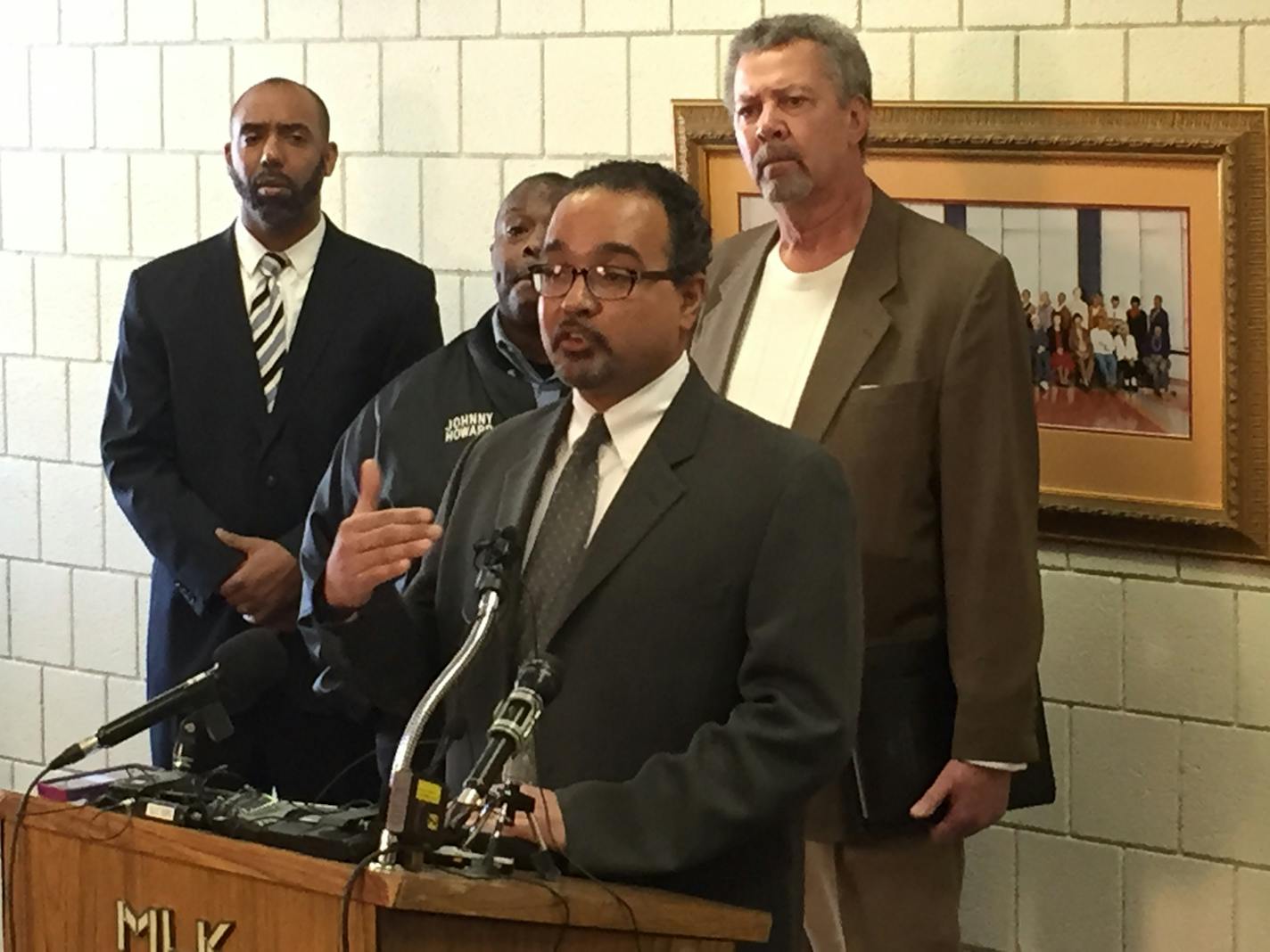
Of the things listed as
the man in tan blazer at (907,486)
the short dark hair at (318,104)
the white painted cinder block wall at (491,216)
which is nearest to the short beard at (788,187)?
the man in tan blazer at (907,486)

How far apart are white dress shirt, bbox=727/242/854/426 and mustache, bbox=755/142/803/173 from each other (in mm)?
166

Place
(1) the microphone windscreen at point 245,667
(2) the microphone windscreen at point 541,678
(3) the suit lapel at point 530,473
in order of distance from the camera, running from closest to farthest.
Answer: (2) the microphone windscreen at point 541,678, (1) the microphone windscreen at point 245,667, (3) the suit lapel at point 530,473

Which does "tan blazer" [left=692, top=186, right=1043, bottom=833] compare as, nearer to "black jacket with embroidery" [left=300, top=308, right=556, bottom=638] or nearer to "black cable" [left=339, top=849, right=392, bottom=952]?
"black jacket with embroidery" [left=300, top=308, right=556, bottom=638]

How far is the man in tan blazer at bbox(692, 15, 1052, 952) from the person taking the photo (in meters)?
2.95

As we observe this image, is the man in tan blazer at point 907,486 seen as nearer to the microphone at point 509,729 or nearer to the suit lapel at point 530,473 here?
the suit lapel at point 530,473

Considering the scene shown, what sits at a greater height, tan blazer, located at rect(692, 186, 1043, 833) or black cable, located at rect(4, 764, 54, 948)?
tan blazer, located at rect(692, 186, 1043, 833)

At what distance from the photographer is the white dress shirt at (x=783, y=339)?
3.07 m

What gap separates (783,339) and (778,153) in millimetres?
272

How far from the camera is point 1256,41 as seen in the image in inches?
126

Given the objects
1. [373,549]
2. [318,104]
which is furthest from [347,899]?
[318,104]

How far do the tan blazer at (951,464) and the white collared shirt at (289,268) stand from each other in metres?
1.29

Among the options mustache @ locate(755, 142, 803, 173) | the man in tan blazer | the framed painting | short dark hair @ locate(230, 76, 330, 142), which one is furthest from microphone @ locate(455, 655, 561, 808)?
short dark hair @ locate(230, 76, 330, 142)

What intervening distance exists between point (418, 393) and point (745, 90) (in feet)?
2.46

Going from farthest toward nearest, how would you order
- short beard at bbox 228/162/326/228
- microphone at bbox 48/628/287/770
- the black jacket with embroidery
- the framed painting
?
short beard at bbox 228/162/326/228, the black jacket with embroidery, the framed painting, microphone at bbox 48/628/287/770
